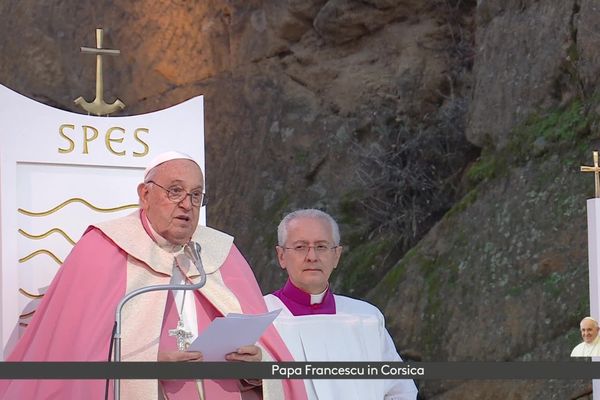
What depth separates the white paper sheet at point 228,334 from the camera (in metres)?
4.83

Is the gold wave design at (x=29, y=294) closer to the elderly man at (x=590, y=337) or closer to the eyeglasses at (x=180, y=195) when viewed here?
the eyeglasses at (x=180, y=195)

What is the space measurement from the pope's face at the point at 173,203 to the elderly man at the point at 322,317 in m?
0.80

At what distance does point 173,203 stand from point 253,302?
23.0 inches

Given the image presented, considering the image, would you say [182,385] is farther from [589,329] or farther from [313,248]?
[589,329]

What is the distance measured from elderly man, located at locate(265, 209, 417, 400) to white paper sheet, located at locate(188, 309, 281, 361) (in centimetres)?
111

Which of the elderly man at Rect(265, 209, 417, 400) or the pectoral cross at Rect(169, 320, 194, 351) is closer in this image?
the pectoral cross at Rect(169, 320, 194, 351)

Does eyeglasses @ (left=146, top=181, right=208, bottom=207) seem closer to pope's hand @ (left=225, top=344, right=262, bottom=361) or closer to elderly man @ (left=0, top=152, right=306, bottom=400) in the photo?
elderly man @ (left=0, top=152, right=306, bottom=400)

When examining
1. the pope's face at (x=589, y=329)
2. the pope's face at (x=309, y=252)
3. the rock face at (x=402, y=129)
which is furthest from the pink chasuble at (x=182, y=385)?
the rock face at (x=402, y=129)

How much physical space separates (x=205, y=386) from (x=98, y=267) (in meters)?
0.63

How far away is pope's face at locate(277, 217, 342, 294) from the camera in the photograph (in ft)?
20.0

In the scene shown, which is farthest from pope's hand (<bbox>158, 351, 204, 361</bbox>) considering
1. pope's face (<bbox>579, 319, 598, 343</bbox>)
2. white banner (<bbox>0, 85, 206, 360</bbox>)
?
pope's face (<bbox>579, 319, 598, 343</bbox>)

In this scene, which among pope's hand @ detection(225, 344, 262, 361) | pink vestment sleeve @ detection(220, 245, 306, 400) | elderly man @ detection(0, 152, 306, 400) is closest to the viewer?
pope's hand @ detection(225, 344, 262, 361)

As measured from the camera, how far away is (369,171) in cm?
1216

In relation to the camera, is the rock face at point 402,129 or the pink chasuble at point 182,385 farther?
the rock face at point 402,129
